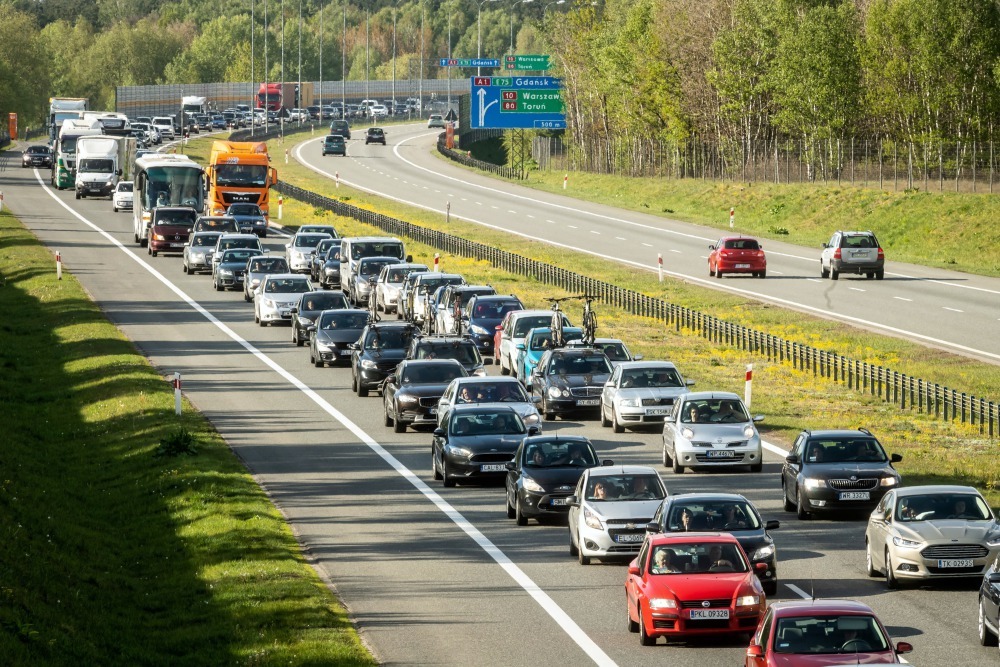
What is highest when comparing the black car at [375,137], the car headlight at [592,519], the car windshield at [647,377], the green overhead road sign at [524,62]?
the green overhead road sign at [524,62]

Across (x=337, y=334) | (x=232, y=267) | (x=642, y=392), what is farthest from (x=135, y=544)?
(x=232, y=267)

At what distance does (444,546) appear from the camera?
25953mm

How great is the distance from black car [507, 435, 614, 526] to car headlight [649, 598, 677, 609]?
7.04 meters

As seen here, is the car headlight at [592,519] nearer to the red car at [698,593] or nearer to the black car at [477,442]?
the red car at [698,593]

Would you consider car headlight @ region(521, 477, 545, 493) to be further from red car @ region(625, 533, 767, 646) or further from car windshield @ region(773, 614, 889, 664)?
car windshield @ region(773, 614, 889, 664)

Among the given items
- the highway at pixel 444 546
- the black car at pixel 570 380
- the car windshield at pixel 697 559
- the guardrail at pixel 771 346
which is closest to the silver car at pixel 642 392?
the highway at pixel 444 546

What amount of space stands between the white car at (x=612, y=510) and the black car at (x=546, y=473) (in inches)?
70.5

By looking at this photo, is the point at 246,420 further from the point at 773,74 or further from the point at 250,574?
the point at 773,74

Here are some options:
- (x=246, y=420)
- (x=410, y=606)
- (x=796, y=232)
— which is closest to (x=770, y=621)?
(x=410, y=606)

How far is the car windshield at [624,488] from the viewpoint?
962 inches

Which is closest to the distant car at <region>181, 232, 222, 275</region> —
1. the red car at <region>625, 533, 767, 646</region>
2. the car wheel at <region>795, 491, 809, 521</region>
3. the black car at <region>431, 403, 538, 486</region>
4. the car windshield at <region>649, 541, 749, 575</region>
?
the black car at <region>431, 403, 538, 486</region>

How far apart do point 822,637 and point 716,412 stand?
15.7 metres

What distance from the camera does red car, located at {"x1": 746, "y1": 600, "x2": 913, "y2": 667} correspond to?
16.2 meters

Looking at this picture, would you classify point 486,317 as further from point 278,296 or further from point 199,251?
point 199,251
